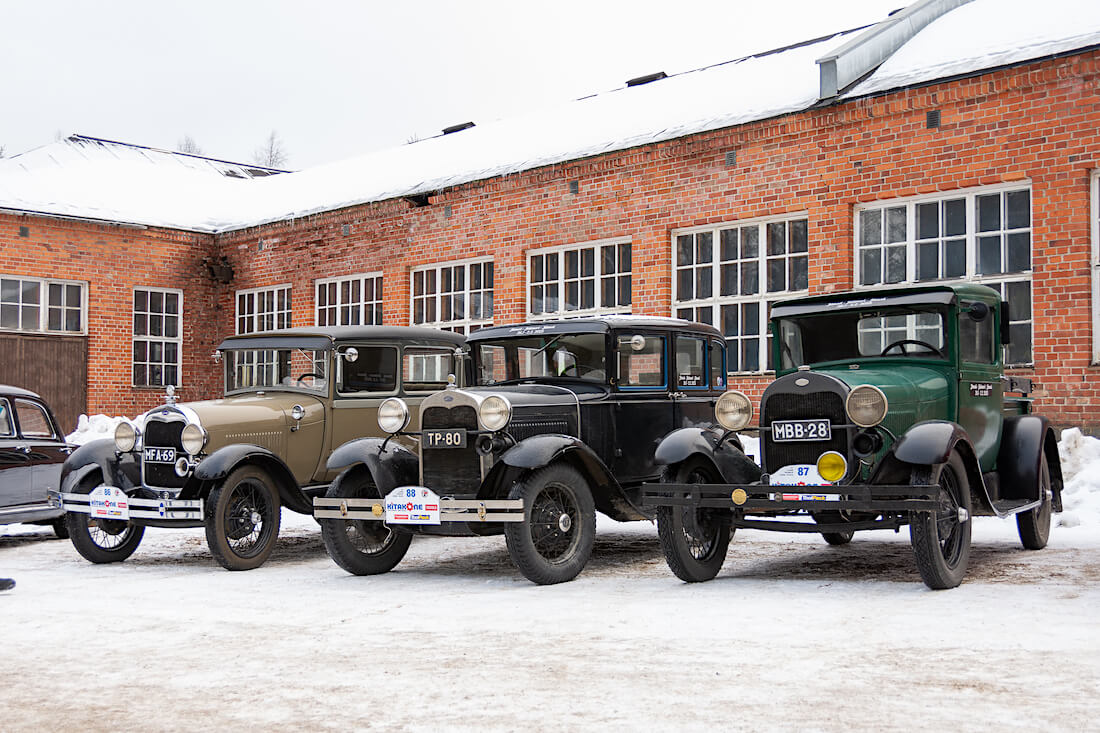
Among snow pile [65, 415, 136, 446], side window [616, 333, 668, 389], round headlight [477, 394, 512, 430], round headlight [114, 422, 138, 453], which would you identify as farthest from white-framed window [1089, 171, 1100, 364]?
snow pile [65, 415, 136, 446]

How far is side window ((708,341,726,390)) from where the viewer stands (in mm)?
9297

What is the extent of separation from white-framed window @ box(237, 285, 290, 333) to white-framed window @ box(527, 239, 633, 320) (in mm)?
6018

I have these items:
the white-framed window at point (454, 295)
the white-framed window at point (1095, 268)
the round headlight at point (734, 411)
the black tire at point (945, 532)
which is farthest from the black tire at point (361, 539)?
the white-framed window at point (454, 295)

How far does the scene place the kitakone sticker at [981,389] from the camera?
7.83 meters

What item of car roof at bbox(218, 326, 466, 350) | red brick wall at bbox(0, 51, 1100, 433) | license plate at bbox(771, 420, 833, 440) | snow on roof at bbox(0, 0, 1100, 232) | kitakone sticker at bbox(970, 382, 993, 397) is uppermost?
snow on roof at bbox(0, 0, 1100, 232)

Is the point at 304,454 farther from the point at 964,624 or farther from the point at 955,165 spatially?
the point at 955,165

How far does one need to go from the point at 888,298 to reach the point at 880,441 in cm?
133

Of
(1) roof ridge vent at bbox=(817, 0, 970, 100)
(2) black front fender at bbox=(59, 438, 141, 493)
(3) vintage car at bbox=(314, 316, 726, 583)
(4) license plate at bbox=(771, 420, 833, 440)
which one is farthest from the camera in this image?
(1) roof ridge vent at bbox=(817, 0, 970, 100)

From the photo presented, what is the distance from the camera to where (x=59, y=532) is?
10.5 metres

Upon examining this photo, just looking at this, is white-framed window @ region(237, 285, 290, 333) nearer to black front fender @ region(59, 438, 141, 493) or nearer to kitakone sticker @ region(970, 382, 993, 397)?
black front fender @ region(59, 438, 141, 493)

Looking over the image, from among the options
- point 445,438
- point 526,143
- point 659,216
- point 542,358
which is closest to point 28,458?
point 445,438

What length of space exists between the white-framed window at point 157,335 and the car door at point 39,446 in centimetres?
1148

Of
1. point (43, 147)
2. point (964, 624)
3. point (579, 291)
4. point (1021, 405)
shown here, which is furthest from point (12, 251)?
point (964, 624)

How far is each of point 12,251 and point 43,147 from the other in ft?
16.8
